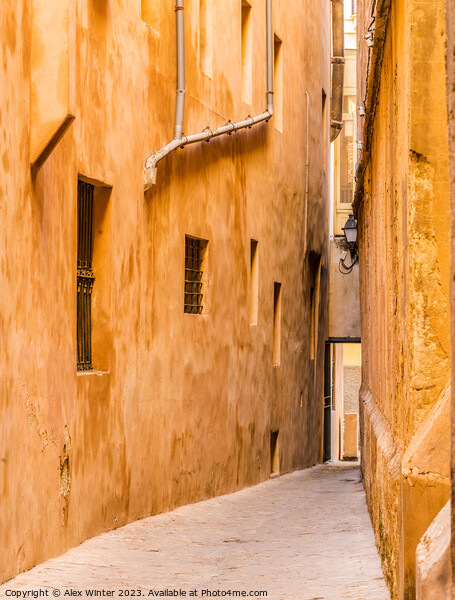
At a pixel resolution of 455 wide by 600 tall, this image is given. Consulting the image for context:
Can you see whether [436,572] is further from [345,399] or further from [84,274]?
[345,399]

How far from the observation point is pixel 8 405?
6523mm

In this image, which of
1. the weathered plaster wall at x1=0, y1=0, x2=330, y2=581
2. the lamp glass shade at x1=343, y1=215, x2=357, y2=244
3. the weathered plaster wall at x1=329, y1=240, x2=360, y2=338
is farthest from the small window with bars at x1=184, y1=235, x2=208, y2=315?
the weathered plaster wall at x1=329, y1=240, x2=360, y2=338

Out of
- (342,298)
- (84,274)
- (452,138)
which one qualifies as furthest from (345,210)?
(452,138)

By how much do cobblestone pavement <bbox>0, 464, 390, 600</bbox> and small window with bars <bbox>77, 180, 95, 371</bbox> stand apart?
1482 mm

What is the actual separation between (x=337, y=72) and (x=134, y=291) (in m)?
13.8

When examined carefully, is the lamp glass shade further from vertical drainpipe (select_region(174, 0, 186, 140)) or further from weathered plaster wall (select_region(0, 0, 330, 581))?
vertical drainpipe (select_region(174, 0, 186, 140))

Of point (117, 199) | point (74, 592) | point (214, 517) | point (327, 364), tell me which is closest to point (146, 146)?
point (117, 199)

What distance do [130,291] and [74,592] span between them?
11.1 feet

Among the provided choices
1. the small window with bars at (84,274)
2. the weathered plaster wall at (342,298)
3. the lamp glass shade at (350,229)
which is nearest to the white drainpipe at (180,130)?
the small window with bars at (84,274)

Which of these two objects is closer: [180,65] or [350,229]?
[180,65]

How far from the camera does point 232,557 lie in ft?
26.5

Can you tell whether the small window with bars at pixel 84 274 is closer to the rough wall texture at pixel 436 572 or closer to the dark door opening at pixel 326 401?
the rough wall texture at pixel 436 572

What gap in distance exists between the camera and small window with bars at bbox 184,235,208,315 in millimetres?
11172

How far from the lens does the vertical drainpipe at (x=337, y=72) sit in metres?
21.8
